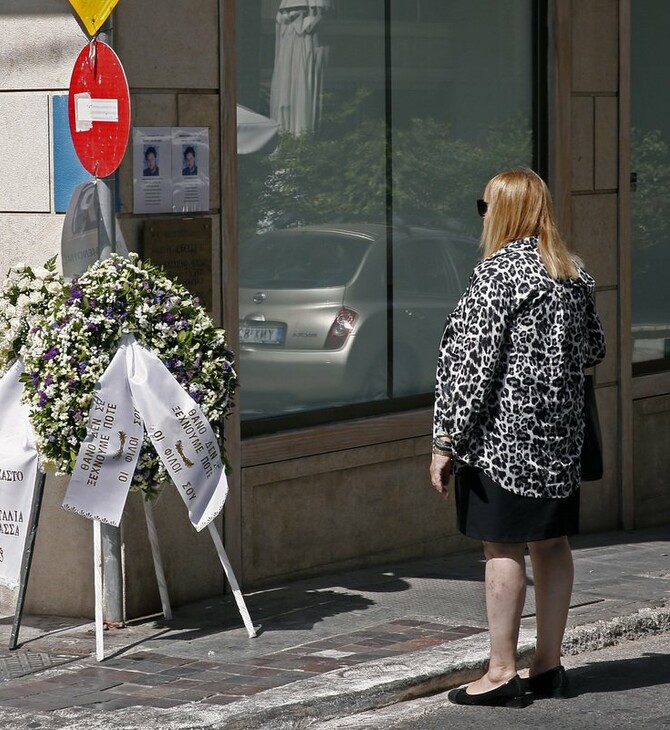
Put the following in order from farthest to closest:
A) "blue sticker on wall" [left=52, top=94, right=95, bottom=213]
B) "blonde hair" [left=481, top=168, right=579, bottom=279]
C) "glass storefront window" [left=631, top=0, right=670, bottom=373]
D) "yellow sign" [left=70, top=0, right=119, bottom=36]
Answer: "glass storefront window" [left=631, top=0, right=670, bottom=373]
"blue sticker on wall" [left=52, top=94, right=95, bottom=213]
"yellow sign" [left=70, top=0, right=119, bottom=36]
"blonde hair" [left=481, top=168, right=579, bottom=279]

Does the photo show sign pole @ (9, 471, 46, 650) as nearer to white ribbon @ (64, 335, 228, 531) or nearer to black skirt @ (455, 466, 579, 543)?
white ribbon @ (64, 335, 228, 531)

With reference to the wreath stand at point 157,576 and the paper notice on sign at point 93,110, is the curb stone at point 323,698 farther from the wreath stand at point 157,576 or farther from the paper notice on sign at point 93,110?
the paper notice on sign at point 93,110

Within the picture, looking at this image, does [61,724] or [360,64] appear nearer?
[61,724]

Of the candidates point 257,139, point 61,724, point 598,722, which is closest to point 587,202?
point 257,139

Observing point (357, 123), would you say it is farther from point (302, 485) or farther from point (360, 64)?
point (302, 485)

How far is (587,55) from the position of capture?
9523mm

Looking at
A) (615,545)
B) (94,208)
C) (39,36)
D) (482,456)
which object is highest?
(39,36)

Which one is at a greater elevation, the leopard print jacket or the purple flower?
the purple flower

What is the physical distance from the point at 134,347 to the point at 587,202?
392cm

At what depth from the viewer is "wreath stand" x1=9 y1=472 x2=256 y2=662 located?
21.6 feet

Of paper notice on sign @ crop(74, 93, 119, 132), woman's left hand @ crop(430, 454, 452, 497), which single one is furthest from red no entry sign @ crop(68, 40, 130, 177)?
woman's left hand @ crop(430, 454, 452, 497)

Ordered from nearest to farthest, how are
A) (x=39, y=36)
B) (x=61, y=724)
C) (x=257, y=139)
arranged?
(x=61, y=724)
(x=39, y=36)
(x=257, y=139)

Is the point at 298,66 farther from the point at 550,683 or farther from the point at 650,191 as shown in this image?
the point at 550,683

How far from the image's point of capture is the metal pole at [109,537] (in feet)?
22.5
